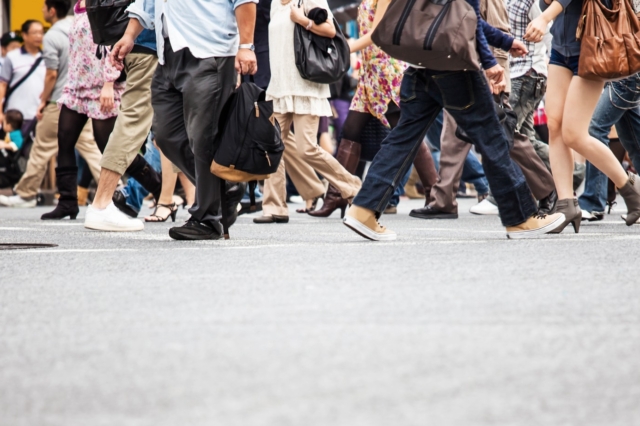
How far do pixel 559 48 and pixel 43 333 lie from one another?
4.25 m

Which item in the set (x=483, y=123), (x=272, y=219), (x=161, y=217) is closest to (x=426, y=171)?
(x=272, y=219)

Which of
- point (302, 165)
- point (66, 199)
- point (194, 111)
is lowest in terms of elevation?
point (66, 199)

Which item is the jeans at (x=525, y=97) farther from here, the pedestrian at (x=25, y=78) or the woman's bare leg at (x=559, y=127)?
the pedestrian at (x=25, y=78)

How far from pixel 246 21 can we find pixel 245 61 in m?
0.24

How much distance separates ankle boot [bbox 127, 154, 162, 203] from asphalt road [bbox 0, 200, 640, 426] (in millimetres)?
3178

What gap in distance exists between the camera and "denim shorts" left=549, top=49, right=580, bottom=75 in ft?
22.2

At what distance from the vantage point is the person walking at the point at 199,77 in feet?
20.3

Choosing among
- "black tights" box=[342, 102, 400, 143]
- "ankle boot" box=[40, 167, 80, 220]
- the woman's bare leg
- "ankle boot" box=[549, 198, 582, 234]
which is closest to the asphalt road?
"ankle boot" box=[549, 198, 582, 234]

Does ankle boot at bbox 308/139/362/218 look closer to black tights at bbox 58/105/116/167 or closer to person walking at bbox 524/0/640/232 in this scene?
black tights at bbox 58/105/116/167

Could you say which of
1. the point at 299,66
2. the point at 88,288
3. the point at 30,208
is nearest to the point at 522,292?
the point at 88,288

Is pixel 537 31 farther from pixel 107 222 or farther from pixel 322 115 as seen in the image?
pixel 107 222

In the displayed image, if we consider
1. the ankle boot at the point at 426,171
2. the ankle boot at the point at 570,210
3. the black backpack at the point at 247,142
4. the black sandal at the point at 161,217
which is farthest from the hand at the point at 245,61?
the ankle boot at the point at 426,171

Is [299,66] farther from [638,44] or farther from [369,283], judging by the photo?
[369,283]

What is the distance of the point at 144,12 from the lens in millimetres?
6680
